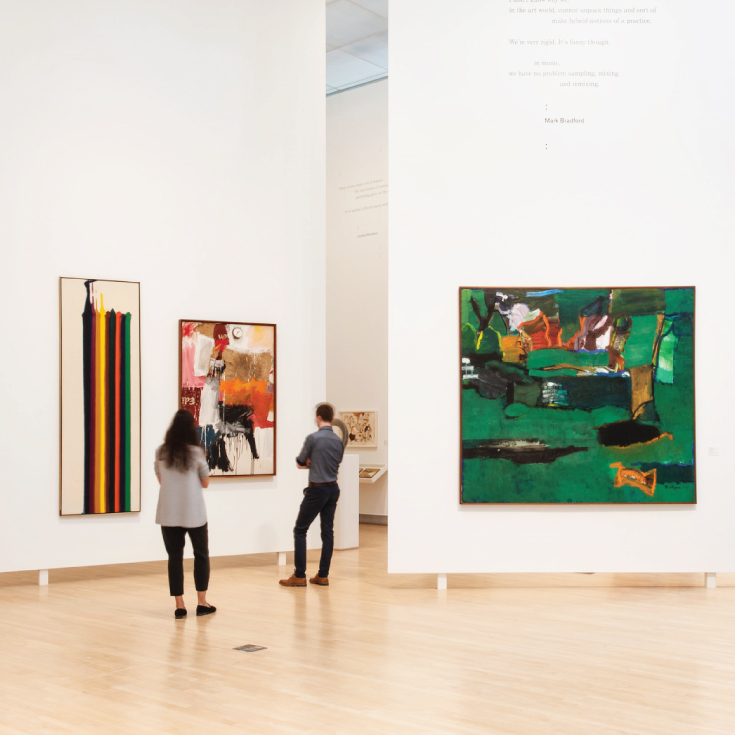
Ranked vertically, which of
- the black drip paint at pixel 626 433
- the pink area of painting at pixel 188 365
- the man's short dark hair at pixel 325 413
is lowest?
the black drip paint at pixel 626 433

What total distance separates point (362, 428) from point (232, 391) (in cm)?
579

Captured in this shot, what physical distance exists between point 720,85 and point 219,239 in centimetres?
630

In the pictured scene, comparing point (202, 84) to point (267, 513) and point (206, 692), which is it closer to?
point (267, 513)

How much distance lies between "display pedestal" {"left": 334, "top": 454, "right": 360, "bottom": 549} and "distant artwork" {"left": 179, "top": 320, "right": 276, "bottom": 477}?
6.70 feet

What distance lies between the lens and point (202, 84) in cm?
1154

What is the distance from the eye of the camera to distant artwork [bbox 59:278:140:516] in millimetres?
10367

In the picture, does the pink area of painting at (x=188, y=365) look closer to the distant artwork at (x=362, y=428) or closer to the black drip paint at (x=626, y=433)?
the black drip paint at (x=626, y=433)

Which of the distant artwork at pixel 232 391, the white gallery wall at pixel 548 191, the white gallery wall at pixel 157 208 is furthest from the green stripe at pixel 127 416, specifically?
the white gallery wall at pixel 548 191

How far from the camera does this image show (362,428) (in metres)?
16.8

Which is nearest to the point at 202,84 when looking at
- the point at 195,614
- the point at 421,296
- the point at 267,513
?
the point at 421,296

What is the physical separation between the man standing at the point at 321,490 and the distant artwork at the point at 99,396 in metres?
2.13

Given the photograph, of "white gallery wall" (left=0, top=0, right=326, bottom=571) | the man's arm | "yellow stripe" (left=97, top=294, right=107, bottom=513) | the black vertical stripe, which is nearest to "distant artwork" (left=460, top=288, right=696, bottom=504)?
the man's arm

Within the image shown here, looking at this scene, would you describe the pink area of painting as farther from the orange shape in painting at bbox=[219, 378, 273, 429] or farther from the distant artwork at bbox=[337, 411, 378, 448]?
the distant artwork at bbox=[337, 411, 378, 448]

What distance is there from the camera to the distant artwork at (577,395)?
31.4 feet
